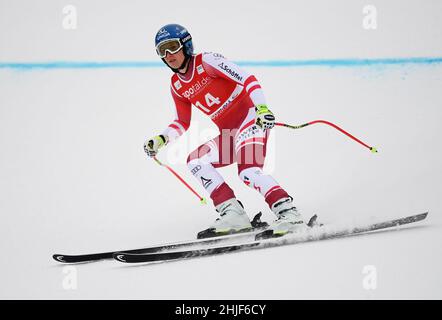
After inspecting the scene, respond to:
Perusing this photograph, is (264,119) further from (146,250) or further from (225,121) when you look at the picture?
(146,250)

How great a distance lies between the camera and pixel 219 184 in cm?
444

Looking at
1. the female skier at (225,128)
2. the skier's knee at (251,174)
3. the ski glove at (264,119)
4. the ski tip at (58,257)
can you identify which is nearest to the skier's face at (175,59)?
the female skier at (225,128)

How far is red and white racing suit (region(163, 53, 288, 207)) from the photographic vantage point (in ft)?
14.0

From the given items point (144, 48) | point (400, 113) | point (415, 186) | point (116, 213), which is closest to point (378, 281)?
point (415, 186)

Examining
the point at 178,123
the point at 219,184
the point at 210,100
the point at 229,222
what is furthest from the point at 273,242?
the point at 178,123

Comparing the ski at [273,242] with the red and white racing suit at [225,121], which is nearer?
the ski at [273,242]

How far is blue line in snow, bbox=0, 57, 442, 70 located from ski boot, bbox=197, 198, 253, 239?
5.77 metres

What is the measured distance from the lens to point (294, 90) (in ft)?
29.4

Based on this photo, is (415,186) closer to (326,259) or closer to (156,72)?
(326,259)

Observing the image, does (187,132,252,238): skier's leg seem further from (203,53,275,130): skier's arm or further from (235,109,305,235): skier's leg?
(203,53,275,130): skier's arm

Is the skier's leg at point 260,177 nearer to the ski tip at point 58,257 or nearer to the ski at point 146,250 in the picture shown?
the ski at point 146,250

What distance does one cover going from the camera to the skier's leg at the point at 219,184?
4.39 meters

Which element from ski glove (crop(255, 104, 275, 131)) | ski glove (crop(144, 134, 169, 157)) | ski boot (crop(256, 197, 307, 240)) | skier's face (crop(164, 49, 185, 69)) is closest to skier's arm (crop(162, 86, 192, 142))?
ski glove (crop(144, 134, 169, 157))

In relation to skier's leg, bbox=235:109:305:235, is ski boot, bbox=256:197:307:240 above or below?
below
